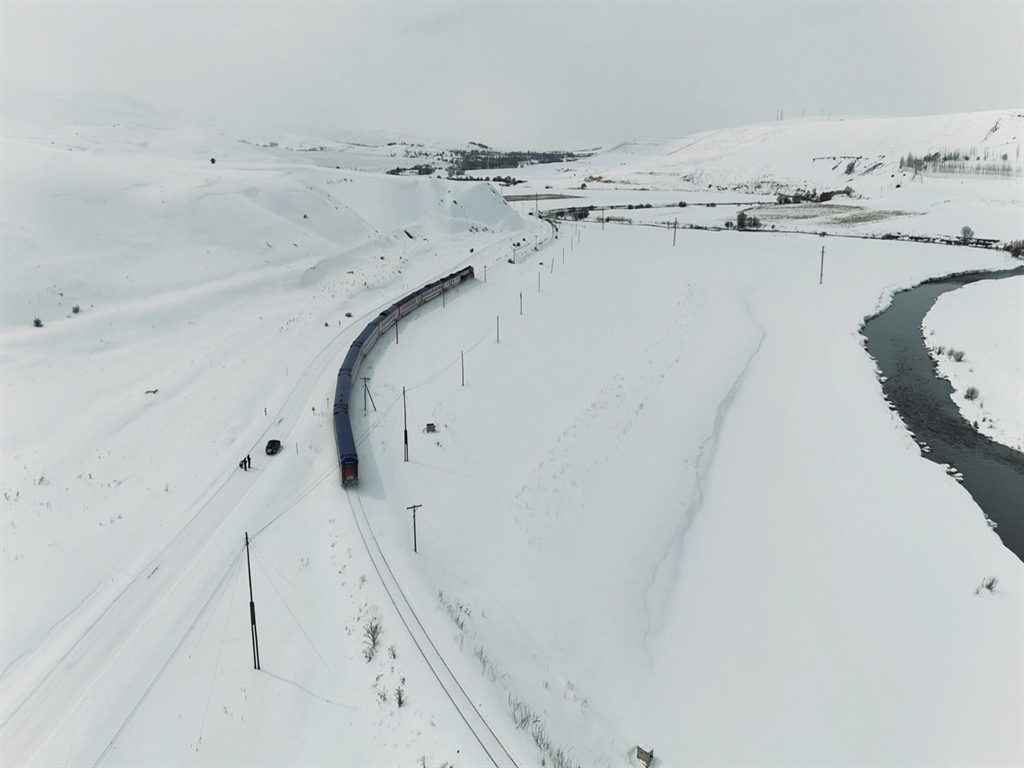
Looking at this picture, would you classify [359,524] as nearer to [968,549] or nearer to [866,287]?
[968,549]

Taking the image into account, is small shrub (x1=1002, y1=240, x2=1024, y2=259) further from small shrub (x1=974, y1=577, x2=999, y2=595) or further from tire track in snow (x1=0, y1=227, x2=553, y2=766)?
tire track in snow (x1=0, y1=227, x2=553, y2=766)

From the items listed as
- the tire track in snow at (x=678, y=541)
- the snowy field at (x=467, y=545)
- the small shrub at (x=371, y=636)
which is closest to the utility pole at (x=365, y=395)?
the snowy field at (x=467, y=545)

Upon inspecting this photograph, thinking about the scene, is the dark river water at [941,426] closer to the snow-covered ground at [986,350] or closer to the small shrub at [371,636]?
the snow-covered ground at [986,350]

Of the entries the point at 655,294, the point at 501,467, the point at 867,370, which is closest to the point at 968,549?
the point at 501,467

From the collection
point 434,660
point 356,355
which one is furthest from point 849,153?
point 434,660

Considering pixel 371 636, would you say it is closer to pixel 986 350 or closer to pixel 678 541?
pixel 678 541
